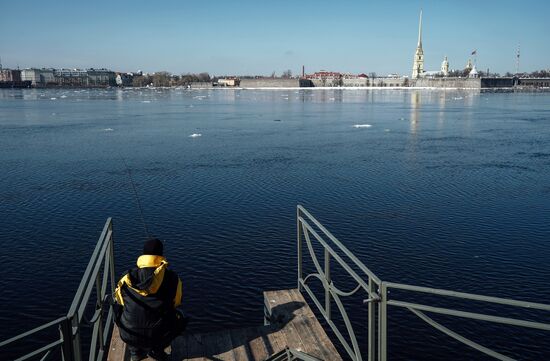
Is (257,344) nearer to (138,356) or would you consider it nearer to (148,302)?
(138,356)

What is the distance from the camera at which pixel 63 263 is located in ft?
46.5

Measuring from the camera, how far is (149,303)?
5238 mm

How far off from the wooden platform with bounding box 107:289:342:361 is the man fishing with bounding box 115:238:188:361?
948 millimetres

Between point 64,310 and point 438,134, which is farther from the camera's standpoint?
point 438,134

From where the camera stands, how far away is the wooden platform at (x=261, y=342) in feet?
20.7

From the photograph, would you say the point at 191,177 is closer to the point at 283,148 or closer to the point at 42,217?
the point at 42,217

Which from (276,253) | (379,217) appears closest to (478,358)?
(276,253)

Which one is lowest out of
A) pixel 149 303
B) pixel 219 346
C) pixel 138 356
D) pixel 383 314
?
pixel 219 346

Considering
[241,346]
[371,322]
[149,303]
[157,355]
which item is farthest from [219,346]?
[371,322]

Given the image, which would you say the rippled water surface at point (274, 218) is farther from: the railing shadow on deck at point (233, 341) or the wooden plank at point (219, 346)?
the wooden plank at point (219, 346)

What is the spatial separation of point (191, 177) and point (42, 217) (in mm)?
8113

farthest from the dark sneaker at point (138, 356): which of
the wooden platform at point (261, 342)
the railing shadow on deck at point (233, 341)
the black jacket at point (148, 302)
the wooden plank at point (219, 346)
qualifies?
the wooden plank at point (219, 346)

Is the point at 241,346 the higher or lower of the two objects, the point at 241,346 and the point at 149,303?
the lower

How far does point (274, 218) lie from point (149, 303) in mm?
12800
